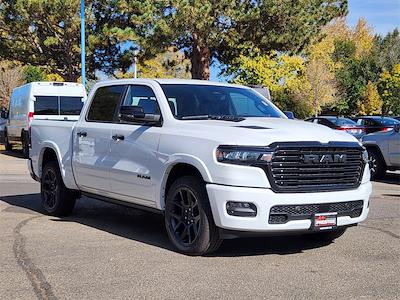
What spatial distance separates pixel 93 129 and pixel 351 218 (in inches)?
137

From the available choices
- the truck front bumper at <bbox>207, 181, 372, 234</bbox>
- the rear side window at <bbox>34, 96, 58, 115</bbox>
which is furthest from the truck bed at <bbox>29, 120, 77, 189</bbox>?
the rear side window at <bbox>34, 96, 58, 115</bbox>

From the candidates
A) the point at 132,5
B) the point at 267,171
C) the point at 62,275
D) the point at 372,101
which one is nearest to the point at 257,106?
the point at 267,171

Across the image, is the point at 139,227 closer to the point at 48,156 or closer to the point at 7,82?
the point at 48,156

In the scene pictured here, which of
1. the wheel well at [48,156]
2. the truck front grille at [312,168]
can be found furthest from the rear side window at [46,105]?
the truck front grille at [312,168]

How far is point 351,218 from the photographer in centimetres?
621

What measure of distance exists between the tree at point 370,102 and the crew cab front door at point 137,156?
2492 inches

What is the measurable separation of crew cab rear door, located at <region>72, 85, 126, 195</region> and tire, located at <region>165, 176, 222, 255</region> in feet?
4.15

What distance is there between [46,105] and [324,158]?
1497cm

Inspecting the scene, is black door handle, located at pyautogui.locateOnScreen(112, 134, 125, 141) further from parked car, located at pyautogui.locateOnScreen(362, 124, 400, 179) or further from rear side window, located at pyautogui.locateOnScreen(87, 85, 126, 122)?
parked car, located at pyautogui.locateOnScreen(362, 124, 400, 179)

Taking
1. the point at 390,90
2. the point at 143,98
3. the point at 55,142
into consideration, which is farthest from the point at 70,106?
the point at 390,90

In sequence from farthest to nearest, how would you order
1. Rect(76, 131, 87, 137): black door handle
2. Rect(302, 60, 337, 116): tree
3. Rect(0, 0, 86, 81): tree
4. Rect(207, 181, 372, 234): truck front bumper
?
Rect(302, 60, 337, 116): tree → Rect(0, 0, 86, 81): tree → Rect(76, 131, 87, 137): black door handle → Rect(207, 181, 372, 234): truck front bumper

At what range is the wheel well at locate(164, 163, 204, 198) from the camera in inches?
244

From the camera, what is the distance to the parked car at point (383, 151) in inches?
552

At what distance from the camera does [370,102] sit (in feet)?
221
